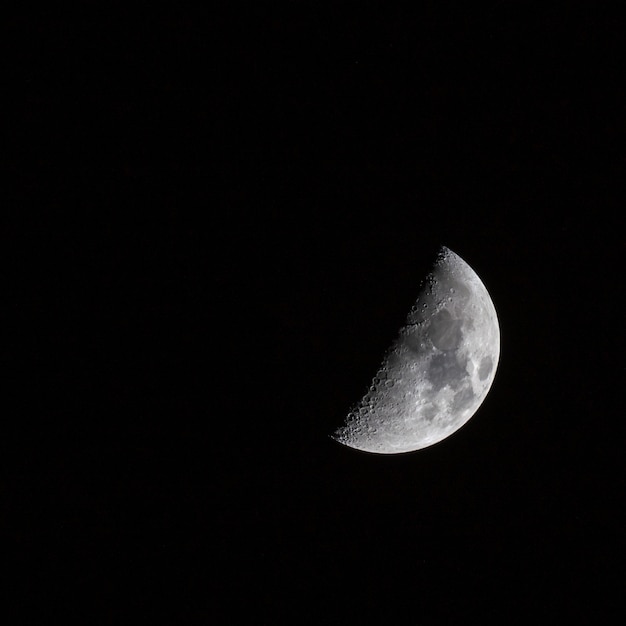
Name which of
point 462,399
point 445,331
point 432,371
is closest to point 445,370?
point 432,371

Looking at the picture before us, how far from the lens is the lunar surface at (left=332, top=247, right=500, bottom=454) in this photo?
4.54 meters

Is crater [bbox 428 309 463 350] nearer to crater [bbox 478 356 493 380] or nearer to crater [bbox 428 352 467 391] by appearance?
crater [bbox 428 352 467 391]

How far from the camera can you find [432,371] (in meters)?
4.57

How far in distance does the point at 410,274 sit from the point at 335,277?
69cm

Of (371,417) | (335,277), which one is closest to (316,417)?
(371,417)

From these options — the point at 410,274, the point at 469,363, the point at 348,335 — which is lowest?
the point at 469,363

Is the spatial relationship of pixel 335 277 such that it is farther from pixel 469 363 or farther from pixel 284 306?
pixel 469 363

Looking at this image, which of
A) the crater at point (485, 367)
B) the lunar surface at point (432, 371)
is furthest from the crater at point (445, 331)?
the crater at point (485, 367)

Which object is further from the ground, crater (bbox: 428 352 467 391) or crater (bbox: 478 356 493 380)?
crater (bbox: 428 352 467 391)

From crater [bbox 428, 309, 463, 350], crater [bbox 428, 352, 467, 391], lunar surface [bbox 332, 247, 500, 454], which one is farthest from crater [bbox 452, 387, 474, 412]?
crater [bbox 428, 309, 463, 350]

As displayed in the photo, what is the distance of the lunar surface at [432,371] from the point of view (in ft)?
14.9

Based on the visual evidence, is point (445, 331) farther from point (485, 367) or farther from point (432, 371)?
point (485, 367)

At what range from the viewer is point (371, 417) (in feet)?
15.6

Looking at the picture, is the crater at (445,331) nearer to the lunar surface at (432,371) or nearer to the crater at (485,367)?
the lunar surface at (432,371)
